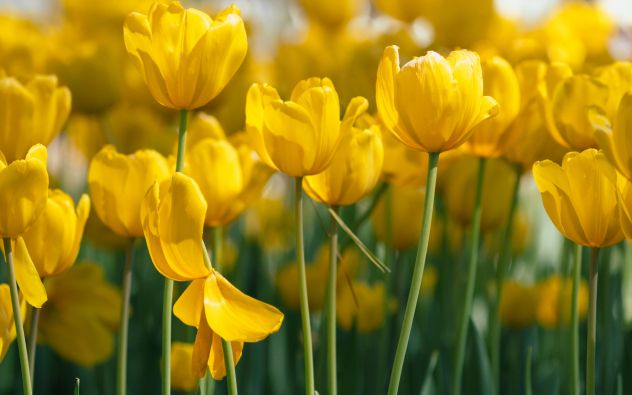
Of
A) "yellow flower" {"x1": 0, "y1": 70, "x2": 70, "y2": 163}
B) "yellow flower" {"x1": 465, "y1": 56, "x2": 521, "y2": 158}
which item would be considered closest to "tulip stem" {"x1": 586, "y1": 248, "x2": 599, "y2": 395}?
"yellow flower" {"x1": 465, "y1": 56, "x2": 521, "y2": 158}

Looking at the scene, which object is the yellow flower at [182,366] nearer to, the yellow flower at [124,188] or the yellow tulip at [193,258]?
the yellow flower at [124,188]

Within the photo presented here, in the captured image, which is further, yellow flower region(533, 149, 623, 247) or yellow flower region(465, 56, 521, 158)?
yellow flower region(465, 56, 521, 158)

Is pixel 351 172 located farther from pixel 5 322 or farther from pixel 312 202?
pixel 5 322

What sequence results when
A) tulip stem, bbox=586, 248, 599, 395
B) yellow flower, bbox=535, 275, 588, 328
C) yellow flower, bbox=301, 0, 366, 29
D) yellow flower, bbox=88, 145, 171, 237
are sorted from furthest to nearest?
yellow flower, bbox=301, 0, 366, 29
yellow flower, bbox=535, 275, 588, 328
yellow flower, bbox=88, 145, 171, 237
tulip stem, bbox=586, 248, 599, 395

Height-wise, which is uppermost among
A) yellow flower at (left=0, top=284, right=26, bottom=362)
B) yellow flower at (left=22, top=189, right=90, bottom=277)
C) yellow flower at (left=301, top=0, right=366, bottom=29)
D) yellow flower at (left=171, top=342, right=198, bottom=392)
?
yellow flower at (left=301, top=0, right=366, bottom=29)

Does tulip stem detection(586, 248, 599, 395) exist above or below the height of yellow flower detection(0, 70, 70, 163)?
below

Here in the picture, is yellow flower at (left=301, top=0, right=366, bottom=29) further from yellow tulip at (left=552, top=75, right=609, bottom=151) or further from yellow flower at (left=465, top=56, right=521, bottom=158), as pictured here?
yellow tulip at (left=552, top=75, right=609, bottom=151)

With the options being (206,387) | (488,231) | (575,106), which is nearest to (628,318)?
(488,231)
